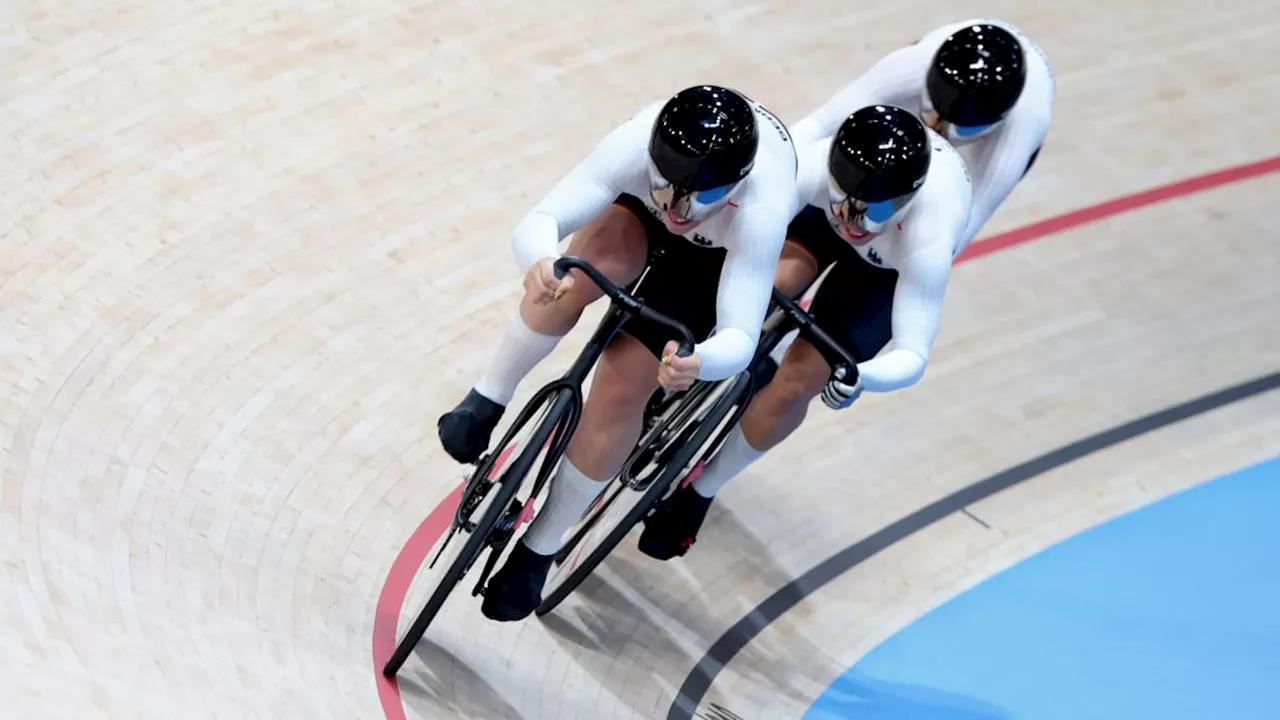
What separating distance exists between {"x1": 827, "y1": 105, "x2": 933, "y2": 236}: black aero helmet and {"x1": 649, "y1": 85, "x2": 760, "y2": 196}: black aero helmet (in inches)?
10.3

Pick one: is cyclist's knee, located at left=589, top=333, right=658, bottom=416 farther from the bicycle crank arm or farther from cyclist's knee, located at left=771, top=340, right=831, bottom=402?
cyclist's knee, located at left=771, top=340, right=831, bottom=402

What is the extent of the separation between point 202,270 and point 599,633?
5.24ft

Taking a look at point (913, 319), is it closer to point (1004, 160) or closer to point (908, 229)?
point (908, 229)

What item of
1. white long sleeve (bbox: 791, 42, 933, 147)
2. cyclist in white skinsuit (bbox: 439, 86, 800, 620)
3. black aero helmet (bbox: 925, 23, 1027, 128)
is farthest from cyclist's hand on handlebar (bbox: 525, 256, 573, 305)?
black aero helmet (bbox: 925, 23, 1027, 128)

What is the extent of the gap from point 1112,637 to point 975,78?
188cm

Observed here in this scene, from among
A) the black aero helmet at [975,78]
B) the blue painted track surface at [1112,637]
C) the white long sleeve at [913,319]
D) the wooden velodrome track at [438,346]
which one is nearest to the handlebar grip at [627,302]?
the white long sleeve at [913,319]

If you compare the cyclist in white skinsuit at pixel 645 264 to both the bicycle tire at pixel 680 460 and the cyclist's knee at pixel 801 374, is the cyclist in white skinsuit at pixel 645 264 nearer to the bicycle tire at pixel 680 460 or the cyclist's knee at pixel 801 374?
the bicycle tire at pixel 680 460

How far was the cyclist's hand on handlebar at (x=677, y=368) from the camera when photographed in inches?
113

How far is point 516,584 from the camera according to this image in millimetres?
3463

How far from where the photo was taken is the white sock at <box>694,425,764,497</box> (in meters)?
3.78

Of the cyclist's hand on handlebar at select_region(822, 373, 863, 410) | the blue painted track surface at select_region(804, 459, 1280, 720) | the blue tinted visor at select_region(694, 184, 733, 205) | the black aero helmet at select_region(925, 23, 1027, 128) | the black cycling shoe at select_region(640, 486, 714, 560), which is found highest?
the blue tinted visor at select_region(694, 184, 733, 205)

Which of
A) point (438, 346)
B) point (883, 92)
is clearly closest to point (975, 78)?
point (883, 92)

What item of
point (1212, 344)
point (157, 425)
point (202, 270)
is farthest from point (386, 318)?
point (1212, 344)

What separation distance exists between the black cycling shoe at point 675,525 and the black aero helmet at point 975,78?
1201 mm
